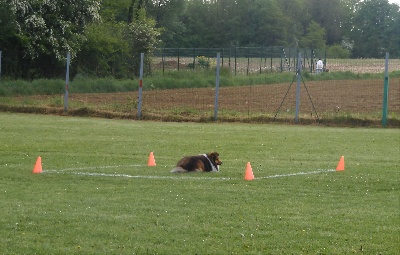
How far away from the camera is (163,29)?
179 ft

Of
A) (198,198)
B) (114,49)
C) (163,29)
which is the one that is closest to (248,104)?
(114,49)

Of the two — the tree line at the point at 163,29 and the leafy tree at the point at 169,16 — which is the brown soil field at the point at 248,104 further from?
the leafy tree at the point at 169,16

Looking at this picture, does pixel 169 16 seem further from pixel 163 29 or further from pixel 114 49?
pixel 114 49

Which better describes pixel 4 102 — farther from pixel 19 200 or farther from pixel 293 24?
pixel 293 24

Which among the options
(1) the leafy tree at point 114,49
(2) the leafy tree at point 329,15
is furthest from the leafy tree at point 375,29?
(1) the leafy tree at point 114,49

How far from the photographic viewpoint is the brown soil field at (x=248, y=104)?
82.2 feet

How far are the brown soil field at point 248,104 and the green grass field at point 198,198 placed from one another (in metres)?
6.52

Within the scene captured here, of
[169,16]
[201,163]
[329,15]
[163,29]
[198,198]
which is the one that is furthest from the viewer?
[329,15]

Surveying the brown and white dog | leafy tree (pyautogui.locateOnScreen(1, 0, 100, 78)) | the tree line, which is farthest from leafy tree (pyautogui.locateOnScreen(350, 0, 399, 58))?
the brown and white dog

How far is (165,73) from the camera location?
42.2 m

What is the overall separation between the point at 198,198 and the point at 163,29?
4545cm

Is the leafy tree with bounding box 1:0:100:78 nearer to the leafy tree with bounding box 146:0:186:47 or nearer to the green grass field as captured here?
the green grass field

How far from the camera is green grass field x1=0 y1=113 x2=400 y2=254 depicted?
24.0 feet

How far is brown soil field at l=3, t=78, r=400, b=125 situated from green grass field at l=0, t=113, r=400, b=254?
6519mm
